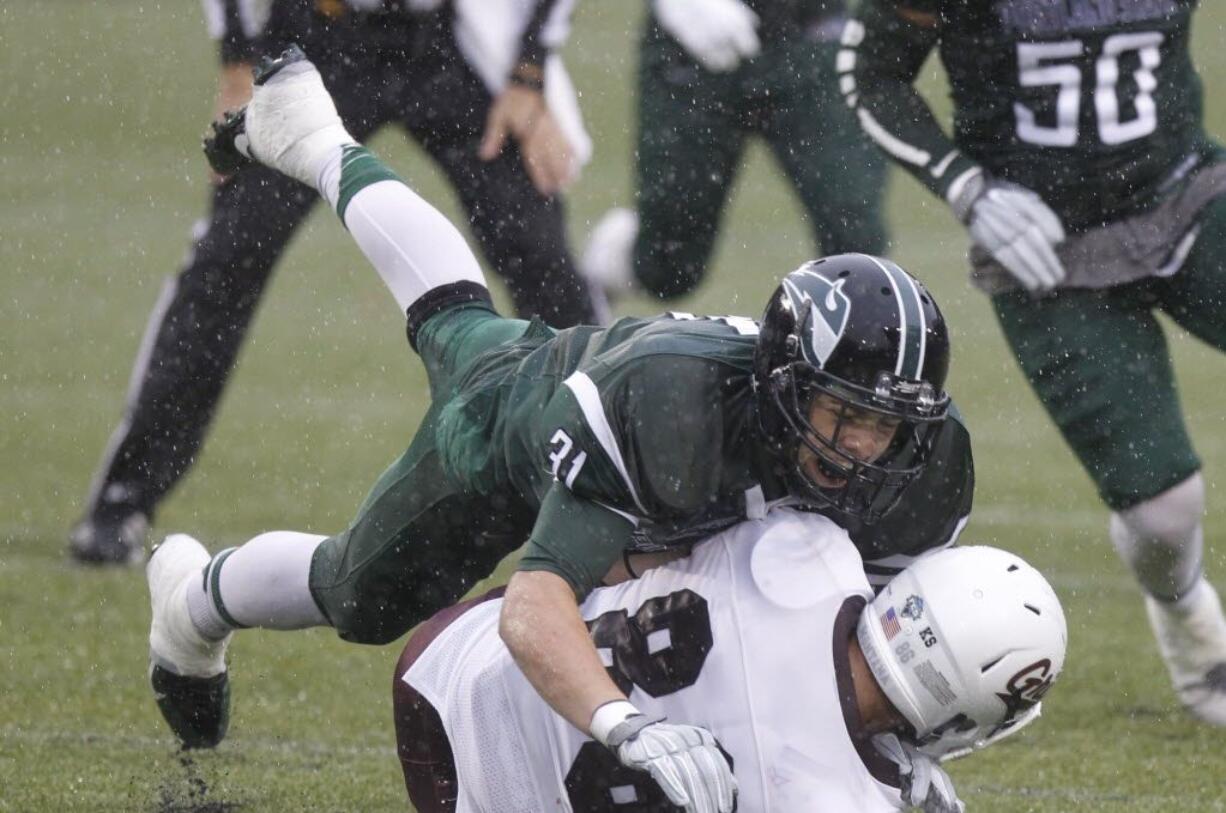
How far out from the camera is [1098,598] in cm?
547

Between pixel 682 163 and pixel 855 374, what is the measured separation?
9.25ft

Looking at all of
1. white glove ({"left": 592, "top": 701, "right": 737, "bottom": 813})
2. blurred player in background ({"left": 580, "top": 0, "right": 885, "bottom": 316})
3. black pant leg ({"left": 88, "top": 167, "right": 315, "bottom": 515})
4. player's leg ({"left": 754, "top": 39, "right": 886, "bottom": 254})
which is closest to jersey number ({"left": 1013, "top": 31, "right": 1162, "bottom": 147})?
player's leg ({"left": 754, "top": 39, "right": 886, "bottom": 254})

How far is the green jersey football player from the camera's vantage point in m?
2.96

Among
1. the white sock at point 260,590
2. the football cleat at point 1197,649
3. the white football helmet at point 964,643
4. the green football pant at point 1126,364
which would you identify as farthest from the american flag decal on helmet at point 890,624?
the football cleat at point 1197,649

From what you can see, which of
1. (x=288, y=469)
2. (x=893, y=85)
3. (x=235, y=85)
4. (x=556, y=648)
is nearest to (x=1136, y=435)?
(x=893, y=85)

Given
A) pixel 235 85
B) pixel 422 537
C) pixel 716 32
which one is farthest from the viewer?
pixel 716 32

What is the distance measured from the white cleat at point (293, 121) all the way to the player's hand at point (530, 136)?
3.64ft

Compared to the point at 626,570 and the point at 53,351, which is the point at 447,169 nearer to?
the point at 626,570

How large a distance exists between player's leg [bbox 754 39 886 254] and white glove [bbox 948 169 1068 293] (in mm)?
960

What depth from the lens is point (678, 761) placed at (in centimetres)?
273

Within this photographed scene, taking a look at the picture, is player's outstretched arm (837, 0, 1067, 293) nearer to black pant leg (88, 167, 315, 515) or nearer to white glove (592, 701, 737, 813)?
black pant leg (88, 167, 315, 515)

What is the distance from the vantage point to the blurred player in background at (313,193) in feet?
17.0

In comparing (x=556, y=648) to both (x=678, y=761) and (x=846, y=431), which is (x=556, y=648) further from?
(x=846, y=431)

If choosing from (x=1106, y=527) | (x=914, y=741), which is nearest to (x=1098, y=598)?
(x=1106, y=527)
